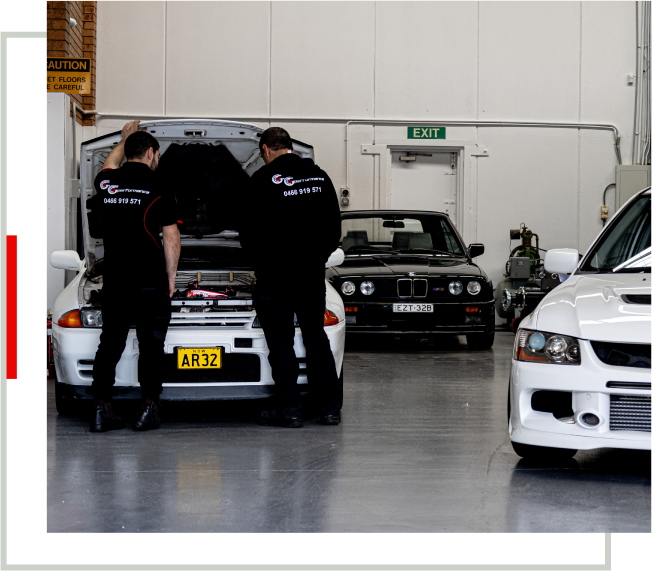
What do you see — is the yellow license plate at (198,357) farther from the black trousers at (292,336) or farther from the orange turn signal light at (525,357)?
the orange turn signal light at (525,357)

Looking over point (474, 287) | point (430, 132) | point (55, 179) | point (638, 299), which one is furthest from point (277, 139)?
point (430, 132)

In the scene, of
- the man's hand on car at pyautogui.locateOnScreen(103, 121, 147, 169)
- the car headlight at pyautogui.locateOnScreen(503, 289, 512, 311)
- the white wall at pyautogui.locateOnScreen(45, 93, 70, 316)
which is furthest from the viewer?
the car headlight at pyautogui.locateOnScreen(503, 289, 512, 311)

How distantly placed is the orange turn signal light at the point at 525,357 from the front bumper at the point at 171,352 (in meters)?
1.61

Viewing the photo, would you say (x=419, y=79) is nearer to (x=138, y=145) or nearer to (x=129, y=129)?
(x=129, y=129)

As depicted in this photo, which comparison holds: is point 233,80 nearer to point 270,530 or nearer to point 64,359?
point 64,359

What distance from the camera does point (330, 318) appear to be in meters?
5.39

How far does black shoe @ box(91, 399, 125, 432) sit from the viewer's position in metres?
5.00

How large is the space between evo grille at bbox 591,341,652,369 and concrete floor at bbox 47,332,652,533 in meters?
0.58

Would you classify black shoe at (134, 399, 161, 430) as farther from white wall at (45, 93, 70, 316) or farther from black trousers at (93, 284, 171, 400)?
white wall at (45, 93, 70, 316)

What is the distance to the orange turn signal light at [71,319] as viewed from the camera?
202 inches

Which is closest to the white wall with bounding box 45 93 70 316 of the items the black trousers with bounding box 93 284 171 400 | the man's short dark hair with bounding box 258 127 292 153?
the black trousers with bounding box 93 284 171 400

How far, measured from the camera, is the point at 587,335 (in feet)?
12.4
